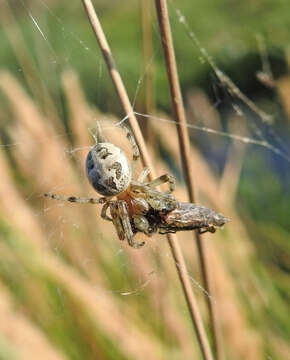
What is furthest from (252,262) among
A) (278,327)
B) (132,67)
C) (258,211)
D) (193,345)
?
(132,67)

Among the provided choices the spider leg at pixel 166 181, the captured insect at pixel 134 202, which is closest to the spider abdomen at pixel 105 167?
the captured insect at pixel 134 202

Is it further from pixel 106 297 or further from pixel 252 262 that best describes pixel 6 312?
pixel 252 262

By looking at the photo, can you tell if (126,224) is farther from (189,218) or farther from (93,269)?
(93,269)

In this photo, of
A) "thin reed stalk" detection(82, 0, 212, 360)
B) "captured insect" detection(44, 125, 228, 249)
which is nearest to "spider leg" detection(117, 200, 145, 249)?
"captured insect" detection(44, 125, 228, 249)

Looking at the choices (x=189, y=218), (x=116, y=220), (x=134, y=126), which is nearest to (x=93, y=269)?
(x=116, y=220)

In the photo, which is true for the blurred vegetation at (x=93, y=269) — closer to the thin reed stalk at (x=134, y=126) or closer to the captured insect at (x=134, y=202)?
the captured insect at (x=134, y=202)

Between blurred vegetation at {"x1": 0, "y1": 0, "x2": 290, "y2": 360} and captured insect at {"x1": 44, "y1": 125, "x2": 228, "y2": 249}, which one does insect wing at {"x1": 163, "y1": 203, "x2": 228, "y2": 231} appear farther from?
blurred vegetation at {"x1": 0, "y1": 0, "x2": 290, "y2": 360}
